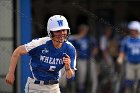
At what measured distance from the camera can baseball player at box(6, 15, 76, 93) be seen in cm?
726

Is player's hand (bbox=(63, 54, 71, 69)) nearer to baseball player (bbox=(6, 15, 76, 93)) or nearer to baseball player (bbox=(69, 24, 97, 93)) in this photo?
baseball player (bbox=(6, 15, 76, 93))

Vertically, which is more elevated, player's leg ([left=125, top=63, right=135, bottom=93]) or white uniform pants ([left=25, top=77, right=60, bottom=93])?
white uniform pants ([left=25, top=77, right=60, bottom=93])

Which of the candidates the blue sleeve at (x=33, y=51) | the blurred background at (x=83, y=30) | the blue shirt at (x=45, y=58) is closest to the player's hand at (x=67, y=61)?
the blue shirt at (x=45, y=58)

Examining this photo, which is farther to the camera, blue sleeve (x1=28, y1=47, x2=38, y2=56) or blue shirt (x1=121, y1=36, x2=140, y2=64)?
blue shirt (x1=121, y1=36, x2=140, y2=64)

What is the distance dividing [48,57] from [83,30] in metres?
6.20

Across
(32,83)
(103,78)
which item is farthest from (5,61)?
(103,78)

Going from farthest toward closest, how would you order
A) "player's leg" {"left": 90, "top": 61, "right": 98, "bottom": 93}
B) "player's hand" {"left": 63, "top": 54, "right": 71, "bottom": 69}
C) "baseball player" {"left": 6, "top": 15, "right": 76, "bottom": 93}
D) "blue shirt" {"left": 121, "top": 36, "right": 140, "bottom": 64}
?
"player's leg" {"left": 90, "top": 61, "right": 98, "bottom": 93}
"blue shirt" {"left": 121, "top": 36, "right": 140, "bottom": 64}
"baseball player" {"left": 6, "top": 15, "right": 76, "bottom": 93}
"player's hand" {"left": 63, "top": 54, "right": 71, "bottom": 69}

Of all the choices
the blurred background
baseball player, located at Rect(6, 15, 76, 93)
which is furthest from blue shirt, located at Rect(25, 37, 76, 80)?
the blurred background

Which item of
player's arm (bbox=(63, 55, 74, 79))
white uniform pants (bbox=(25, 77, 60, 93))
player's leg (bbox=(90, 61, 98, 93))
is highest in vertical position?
player's arm (bbox=(63, 55, 74, 79))

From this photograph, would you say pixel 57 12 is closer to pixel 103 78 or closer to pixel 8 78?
pixel 103 78

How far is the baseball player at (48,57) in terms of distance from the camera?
23.8 ft

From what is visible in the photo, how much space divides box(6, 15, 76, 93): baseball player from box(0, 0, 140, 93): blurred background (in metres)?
2.57

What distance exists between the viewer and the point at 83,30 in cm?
1348

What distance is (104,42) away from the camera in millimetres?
13859
